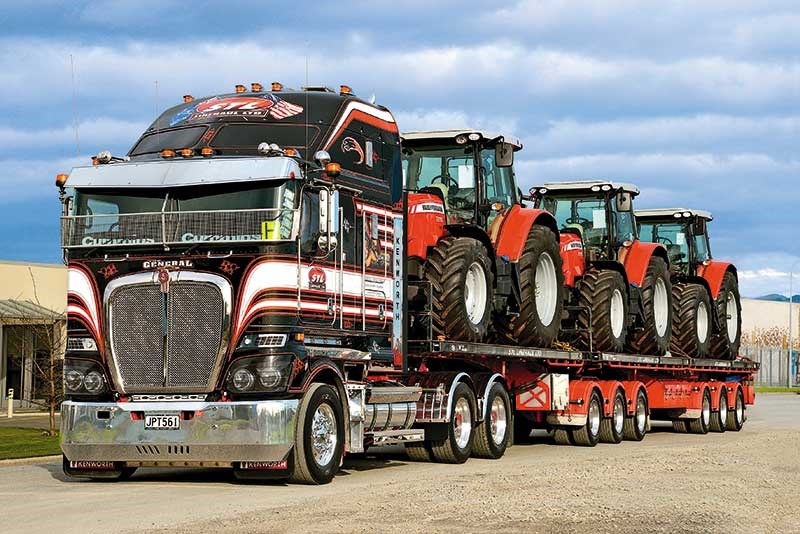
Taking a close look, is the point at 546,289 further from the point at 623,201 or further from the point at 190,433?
the point at 190,433

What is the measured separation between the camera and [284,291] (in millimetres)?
13594

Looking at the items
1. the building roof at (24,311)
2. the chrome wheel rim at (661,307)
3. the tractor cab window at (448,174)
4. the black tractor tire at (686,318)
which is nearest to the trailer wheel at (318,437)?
the tractor cab window at (448,174)

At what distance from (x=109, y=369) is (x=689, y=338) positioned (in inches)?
644

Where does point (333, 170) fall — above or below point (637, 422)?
above

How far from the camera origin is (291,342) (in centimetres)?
1362

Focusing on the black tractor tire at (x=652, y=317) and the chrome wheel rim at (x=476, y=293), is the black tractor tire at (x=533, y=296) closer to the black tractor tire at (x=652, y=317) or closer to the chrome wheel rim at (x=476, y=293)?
the chrome wheel rim at (x=476, y=293)

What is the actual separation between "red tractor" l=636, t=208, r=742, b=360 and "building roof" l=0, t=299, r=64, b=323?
1742 centimetres

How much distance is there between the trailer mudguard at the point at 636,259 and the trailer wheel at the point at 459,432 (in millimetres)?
6926

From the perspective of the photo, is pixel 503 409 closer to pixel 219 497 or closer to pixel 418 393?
pixel 418 393

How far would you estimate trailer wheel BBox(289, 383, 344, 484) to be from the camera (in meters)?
13.7

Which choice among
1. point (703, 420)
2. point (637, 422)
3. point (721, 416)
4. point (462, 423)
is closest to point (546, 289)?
point (462, 423)

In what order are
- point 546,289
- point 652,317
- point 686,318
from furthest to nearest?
point 686,318
point 652,317
point 546,289

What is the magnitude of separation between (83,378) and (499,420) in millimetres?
7228

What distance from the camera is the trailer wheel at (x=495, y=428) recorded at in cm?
1848
